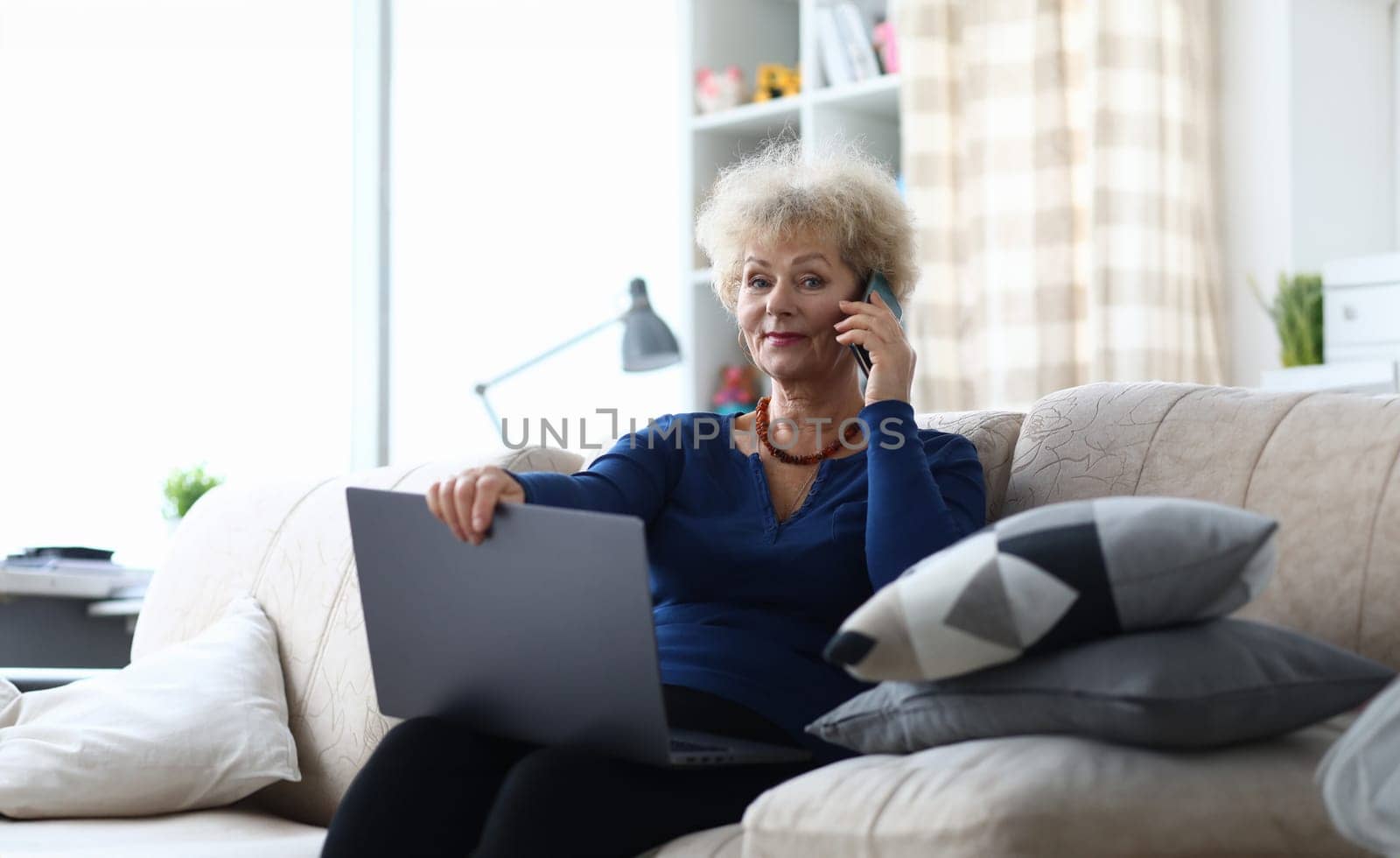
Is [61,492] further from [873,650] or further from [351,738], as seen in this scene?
[873,650]

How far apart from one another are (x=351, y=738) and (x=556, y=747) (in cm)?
71

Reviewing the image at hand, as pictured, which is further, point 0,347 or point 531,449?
point 0,347

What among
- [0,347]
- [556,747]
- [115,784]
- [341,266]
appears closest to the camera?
[556,747]

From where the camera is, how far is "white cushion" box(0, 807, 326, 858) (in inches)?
65.1

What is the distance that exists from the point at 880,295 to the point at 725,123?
2.41 metres

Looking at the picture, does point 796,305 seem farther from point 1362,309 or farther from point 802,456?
point 1362,309

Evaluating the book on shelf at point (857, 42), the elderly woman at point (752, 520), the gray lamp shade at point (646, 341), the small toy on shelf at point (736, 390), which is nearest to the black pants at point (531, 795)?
the elderly woman at point (752, 520)

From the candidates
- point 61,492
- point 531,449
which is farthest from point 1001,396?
point 61,492

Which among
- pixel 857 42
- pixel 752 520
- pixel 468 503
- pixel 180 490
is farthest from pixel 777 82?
pixel 468 503

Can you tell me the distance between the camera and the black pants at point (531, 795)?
1.33 metres

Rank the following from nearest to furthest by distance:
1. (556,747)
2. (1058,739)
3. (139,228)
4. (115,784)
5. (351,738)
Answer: (1058,739) → (556,747) → (115,784) → (351,738) → (139,228)

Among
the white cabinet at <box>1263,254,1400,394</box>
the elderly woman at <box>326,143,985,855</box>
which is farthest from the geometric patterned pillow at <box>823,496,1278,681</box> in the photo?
the white cabinet at <box>1263,254,1400,394</box>

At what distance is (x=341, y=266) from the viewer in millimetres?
3729

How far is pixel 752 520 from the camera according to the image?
175 cm
